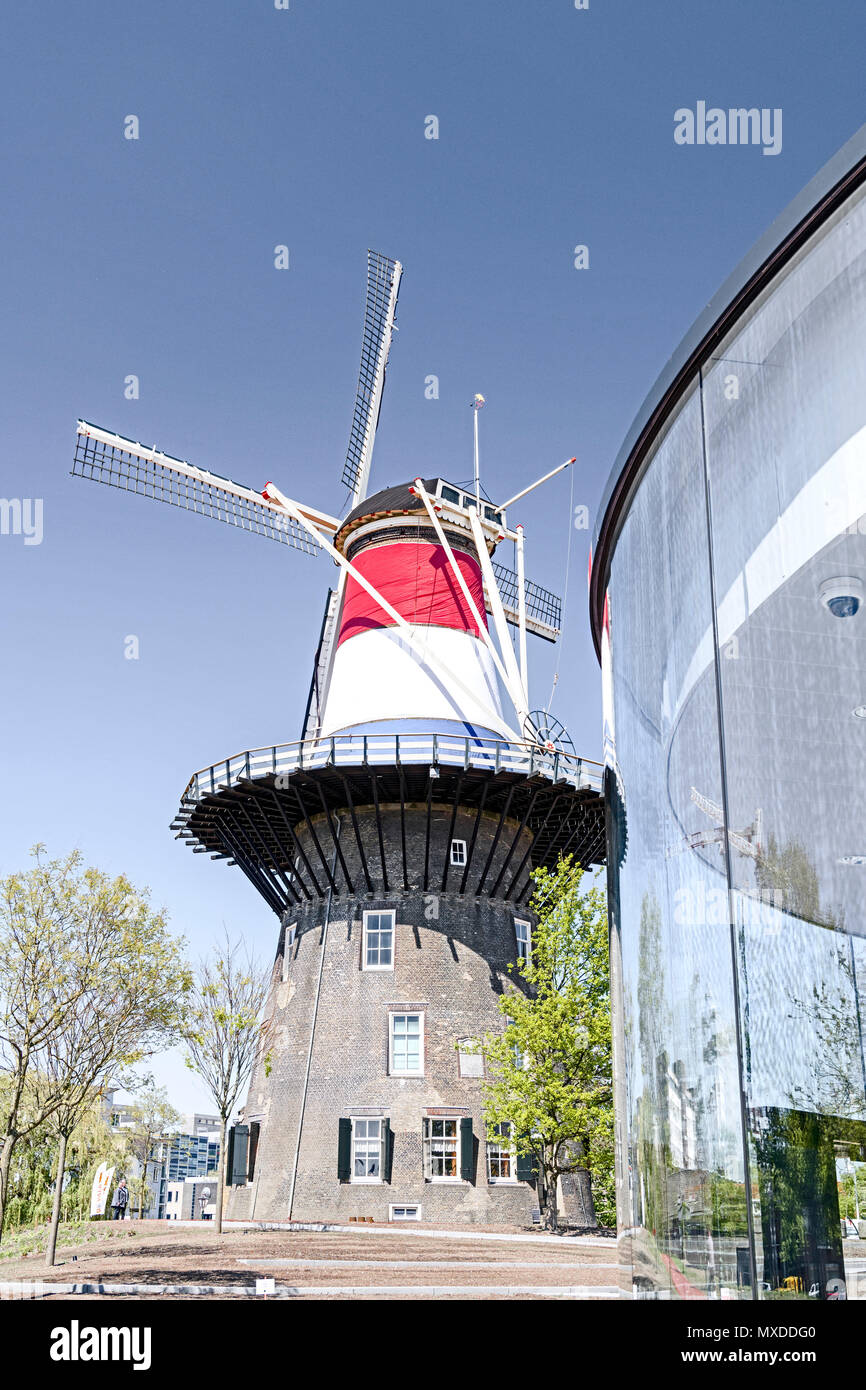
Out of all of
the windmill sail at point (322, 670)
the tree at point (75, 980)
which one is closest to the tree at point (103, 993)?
the tree at point (75, 980)

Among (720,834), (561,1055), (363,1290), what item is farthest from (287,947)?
(720,834)

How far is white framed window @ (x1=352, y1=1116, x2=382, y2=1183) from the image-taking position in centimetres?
2272

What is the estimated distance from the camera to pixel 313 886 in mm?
26125

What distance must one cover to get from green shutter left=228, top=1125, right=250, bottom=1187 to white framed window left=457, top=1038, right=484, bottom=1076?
518 cm

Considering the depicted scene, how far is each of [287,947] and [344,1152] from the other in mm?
5325

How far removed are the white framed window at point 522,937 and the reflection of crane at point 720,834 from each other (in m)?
21.7

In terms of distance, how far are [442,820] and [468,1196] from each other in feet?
25.9

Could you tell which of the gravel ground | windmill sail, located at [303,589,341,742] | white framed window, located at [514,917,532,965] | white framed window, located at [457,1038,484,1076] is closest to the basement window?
the gravel ground

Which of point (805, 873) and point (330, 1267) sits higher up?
point (805, 873)

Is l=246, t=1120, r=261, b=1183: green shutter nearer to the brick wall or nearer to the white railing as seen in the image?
the brick wall

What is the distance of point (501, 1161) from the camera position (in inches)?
918

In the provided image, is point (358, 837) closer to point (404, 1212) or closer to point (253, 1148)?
point (253, 1148)

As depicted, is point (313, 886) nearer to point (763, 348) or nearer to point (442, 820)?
point (442, 820)

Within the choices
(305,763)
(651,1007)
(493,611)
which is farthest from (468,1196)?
(651,1007)
